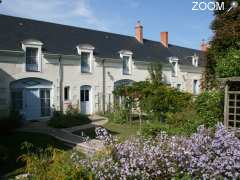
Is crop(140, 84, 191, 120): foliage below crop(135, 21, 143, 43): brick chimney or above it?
below

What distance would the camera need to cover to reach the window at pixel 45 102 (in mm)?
20812

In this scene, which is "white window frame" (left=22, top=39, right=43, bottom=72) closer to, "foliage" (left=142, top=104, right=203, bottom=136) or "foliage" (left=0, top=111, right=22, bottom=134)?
"foliage" (left=0, top=111, right=22, bottom=134)

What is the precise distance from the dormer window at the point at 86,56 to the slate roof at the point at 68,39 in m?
0.58

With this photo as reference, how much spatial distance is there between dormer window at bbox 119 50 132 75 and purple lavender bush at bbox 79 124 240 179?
2134 cm

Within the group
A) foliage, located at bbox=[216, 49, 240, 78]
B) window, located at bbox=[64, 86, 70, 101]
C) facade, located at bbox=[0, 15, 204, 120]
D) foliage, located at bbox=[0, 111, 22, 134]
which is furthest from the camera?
window, located at bbox=[64, 86, 70, 101]

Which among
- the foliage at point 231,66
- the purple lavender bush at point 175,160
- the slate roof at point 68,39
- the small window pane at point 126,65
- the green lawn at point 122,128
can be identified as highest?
the slate roof at point 68,39

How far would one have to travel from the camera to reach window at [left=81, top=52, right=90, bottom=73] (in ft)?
77.4

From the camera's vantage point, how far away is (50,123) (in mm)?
18812

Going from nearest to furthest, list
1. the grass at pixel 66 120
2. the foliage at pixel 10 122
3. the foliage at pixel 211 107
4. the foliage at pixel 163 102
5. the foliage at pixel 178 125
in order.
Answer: the foliage at pixel 178 125, the foliage at pixel 211 107, the foliage at pixel 10 122, the foliage at pixel 163 102, the grass at pixel 66 120

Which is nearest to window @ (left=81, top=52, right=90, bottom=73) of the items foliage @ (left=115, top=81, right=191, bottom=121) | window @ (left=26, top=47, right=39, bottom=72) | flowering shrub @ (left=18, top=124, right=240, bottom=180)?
window @ (left=26, top=47, right=39, bottom=72)

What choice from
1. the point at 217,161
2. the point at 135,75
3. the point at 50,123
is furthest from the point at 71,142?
the point at 135,75

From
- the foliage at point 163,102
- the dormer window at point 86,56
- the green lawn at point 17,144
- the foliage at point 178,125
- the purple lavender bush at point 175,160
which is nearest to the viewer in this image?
the purple lavender bush at point 175,160

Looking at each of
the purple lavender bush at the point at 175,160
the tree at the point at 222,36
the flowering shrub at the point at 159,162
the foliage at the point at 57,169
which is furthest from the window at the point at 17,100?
the purple lavender bush at the point at 175,160

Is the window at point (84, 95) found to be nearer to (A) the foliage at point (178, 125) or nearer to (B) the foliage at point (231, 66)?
(A) the foliage at point (178, 125)
